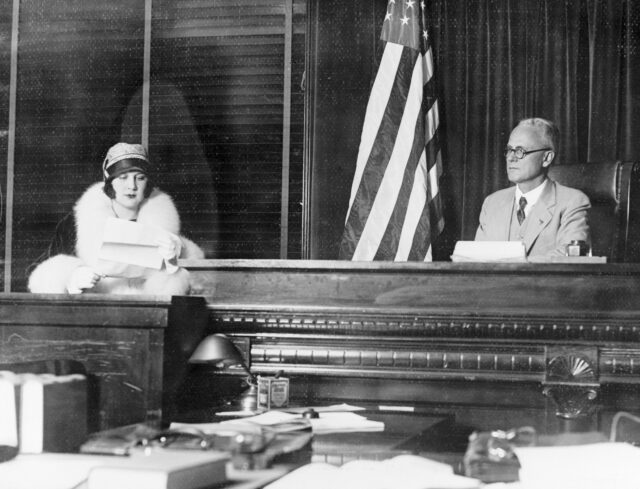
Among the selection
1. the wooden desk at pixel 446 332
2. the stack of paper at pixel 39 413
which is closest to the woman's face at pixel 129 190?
the wooden desk at pixel 446 332

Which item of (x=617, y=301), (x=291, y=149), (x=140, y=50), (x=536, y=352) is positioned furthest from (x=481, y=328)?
(x=140, y=50)

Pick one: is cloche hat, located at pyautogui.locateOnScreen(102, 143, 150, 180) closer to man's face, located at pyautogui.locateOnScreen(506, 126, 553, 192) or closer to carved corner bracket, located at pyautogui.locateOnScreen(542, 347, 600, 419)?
man's face, located at pyautogui.locateOnScreen(506, 126, 553, 192)

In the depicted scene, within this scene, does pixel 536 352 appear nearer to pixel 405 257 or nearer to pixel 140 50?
pixel 405 257

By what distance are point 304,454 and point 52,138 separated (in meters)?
4.95

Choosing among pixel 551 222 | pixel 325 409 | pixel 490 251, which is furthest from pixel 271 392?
pixel 551 222

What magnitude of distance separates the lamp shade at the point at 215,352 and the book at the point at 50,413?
52 cm

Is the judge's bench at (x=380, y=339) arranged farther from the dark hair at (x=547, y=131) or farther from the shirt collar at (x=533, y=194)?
the dark hair at (x=547, y=131)

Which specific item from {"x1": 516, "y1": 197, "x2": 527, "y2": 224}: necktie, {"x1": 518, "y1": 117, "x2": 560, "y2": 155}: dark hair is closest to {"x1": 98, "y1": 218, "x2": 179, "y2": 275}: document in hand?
{"x1": 516, "y1": 197, "x2": 527, "y2": 224}: necktie

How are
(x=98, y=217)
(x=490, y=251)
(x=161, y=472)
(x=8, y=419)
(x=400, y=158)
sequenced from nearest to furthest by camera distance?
(x=161, y=472)
(x=8, y=419)
(x=490, y=251)
(x=98, y=217)
(x=400, y=158)

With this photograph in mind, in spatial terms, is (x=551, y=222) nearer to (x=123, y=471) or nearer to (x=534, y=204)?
(x=534, y=204)

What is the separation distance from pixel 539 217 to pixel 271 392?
2159 millimetres

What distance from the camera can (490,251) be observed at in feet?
8.64

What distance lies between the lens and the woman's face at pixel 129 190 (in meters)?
3.70

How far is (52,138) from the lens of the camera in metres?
5.77
